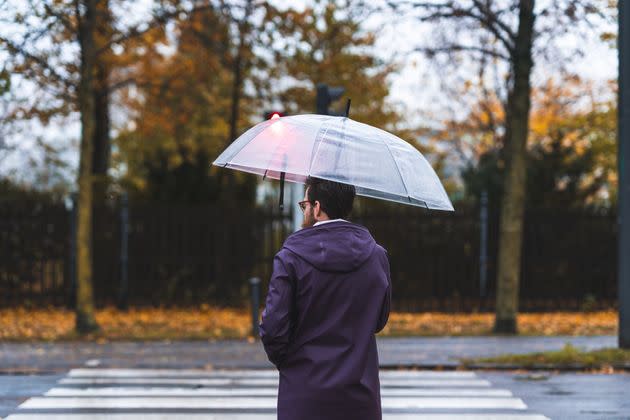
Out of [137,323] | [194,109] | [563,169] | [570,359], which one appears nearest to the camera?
[570,359]

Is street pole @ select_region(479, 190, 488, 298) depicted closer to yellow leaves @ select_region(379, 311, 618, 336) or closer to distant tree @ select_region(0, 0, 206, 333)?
yellow leaves @ select_region(379, 311, 618, 336)

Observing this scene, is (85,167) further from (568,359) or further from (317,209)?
(317,209)

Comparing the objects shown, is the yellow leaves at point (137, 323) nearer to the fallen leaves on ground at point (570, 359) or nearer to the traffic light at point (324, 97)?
the traffic light at point (324, 97)

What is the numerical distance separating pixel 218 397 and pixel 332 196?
558 cm

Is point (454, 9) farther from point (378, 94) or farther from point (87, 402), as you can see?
point (378, 94)

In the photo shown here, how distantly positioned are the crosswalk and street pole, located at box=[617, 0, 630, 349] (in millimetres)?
2181

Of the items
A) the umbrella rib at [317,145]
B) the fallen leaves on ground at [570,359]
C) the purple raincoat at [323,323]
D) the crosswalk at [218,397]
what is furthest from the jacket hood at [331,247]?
the fallen leaves on ground at [570,359]

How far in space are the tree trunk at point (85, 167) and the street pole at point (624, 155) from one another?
737 cm

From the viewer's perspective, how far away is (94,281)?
1886 cm

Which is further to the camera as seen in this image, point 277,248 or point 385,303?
point 277,248

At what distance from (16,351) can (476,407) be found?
6720mm

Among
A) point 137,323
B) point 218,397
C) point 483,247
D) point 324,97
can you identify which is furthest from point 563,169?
point 218,397

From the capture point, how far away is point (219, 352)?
12680 mm

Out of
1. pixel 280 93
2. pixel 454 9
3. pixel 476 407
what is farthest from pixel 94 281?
pixel 476 407
